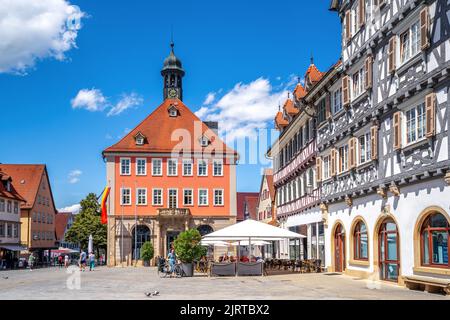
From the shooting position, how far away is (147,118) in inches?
2584

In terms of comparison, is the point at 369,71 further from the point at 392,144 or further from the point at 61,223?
the point at 61,223

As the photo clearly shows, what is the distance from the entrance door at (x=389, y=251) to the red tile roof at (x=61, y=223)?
324ft

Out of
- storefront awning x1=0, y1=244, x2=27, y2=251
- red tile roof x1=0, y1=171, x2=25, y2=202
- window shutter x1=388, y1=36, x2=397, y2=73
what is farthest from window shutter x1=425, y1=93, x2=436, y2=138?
storefront awning x1=0, y1=244, x2=27, y2=251

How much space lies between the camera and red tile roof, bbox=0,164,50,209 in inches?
2793

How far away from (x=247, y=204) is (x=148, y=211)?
31618 millimetres

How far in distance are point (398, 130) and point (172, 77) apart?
50.9 metres

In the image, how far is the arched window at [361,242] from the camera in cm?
2591

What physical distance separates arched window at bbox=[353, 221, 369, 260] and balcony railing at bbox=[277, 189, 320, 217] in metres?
5.77

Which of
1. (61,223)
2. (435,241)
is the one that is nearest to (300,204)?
(435,241)

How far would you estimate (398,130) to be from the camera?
21062 millimetres

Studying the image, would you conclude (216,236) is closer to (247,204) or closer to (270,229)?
(270,229)

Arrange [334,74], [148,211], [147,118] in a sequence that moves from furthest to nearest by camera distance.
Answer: [147,118]
[148,211]
[334,74]
